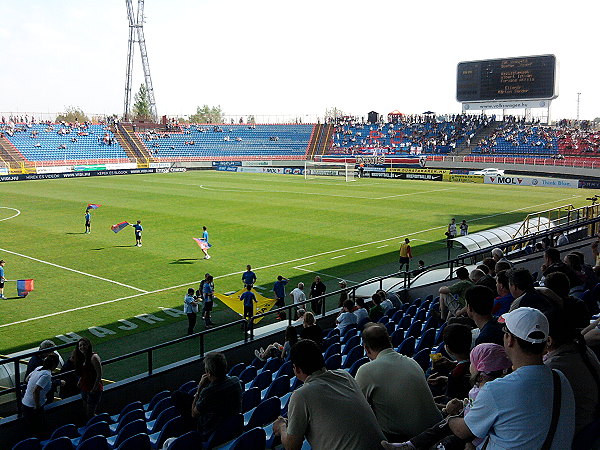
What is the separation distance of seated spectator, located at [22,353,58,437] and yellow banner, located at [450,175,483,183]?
201 feet

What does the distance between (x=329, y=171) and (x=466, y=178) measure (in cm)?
1730

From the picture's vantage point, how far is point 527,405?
329 centimetres

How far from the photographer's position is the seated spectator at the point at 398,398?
4.25m

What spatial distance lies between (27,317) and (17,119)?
276ft

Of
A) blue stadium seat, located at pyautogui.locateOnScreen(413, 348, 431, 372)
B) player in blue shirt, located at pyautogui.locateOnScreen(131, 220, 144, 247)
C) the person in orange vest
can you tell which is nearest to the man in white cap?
blue stadium seat, located at pyautogui.locateOnScreen(413, 348, 431, 372)

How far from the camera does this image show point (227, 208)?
1672 inches

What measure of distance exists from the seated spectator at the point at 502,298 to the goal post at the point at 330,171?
2399 inches

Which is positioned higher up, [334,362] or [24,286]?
[334,362]

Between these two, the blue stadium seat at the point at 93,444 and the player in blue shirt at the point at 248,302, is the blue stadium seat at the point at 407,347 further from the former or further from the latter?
the player in blue shirt at the point at 248,302

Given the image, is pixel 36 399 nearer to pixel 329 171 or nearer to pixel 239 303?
pixel 239 303

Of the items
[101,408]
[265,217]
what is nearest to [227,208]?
[265,217]

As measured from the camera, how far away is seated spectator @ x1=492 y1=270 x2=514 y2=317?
7.35m

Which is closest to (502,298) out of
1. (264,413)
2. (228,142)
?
(264,413)

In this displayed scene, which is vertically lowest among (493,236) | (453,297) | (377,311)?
(493,236)
